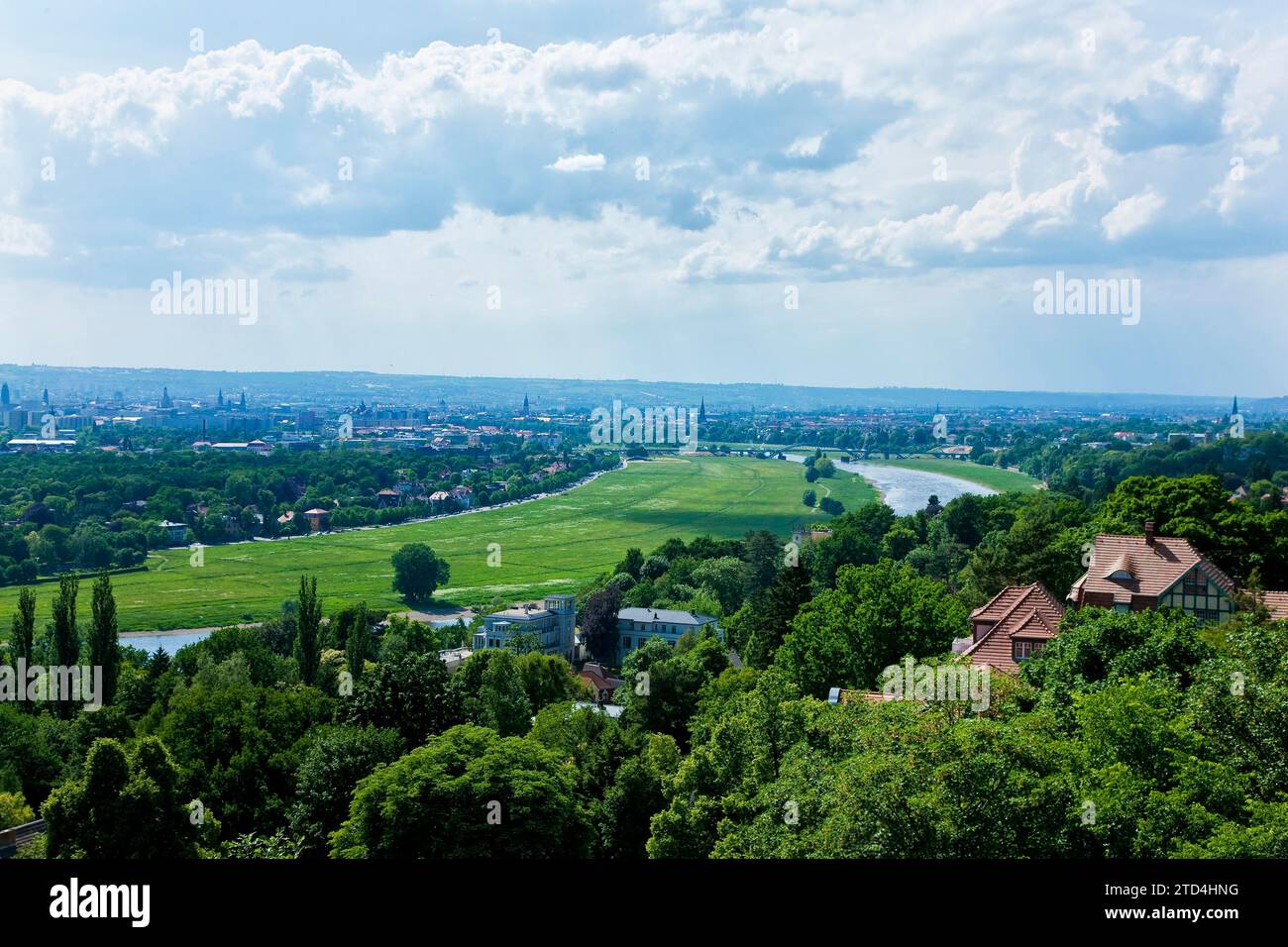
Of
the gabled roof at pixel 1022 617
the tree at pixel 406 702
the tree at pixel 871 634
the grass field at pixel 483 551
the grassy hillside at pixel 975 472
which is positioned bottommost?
the grass field at pixel 483 551

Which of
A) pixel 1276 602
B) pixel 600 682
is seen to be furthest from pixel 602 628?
pixel 1276 602

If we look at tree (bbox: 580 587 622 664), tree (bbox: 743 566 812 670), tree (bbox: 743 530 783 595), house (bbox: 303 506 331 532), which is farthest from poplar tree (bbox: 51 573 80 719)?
house (bbox: 303 506 331 532)

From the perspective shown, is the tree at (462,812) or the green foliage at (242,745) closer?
the tree at (462,812)

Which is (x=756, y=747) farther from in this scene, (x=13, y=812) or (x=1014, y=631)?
(x=13, y=812)

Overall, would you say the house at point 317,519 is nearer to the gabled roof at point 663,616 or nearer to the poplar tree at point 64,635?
the gabled roof at point 663,616

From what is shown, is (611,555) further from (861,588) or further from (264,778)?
(264,778)

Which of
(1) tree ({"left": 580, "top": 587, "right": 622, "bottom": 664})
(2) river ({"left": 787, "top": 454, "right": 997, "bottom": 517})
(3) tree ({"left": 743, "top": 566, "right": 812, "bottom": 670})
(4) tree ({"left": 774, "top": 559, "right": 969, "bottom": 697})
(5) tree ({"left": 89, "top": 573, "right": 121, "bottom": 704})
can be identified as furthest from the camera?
(2) river ({"left": 787, "top": 454, "right": 997, "bottom": 517})

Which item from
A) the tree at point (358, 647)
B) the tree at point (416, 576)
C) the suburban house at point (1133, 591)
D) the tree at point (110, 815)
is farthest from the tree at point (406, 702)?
the tree at point (416, 576)

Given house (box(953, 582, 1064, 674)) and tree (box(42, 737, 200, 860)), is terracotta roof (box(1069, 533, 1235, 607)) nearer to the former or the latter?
house (box(953, 582, 1064, 674))
